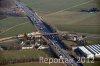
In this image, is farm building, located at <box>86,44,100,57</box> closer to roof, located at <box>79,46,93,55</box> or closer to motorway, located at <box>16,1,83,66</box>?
roof, located at <box>79,46,93,55</box>

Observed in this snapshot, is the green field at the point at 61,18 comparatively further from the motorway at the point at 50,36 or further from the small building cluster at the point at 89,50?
the small building cluster at the point at 89,50

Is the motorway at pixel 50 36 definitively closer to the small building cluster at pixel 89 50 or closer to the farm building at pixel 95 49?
the small building cluster at pixel 89 50

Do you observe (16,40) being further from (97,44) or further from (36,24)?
(97,44)

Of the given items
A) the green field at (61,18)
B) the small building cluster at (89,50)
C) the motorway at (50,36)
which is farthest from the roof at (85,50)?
the green field at (61,18)

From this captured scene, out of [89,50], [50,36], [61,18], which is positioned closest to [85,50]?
[89,50]

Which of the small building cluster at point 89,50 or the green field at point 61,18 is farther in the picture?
the green field at point 61,18

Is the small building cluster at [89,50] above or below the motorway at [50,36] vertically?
below

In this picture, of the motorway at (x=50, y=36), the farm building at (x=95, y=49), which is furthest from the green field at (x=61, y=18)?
the farm building at (x=95, y=49)

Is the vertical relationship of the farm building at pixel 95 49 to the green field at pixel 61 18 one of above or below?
below
